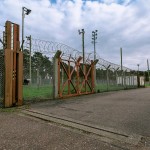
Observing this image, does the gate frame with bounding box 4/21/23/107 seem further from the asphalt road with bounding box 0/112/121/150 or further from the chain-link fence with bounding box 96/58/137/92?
the chain-link fence with bounding box 96/58/137/92

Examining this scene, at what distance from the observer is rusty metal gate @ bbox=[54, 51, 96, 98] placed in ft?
38.8

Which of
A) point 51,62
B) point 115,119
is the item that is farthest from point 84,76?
point 115,119

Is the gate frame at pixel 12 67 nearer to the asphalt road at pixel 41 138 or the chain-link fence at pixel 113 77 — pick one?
the asphalt road at pixel 41 138

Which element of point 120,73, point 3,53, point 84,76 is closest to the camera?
point 3,53

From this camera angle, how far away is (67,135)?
4746 mm

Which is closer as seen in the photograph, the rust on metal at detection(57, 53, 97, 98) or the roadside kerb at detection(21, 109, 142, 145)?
the roadside kerb at detection(21, 109, 142, 145)

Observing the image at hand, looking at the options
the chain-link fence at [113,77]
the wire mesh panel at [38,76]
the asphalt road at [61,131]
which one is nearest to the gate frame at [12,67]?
the asphalt road at [61,131]

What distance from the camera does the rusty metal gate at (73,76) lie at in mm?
11836

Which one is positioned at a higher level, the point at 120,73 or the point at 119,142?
the point at 120,73

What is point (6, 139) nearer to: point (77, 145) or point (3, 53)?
point (77, 145)

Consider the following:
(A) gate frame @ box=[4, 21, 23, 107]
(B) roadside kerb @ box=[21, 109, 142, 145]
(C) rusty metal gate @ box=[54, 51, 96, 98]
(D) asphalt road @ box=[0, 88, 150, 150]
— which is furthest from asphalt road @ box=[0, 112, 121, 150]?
(C) rusty metal gate @ box=[54, 51, 96, 98]

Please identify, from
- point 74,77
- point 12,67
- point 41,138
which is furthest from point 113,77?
point 41,138

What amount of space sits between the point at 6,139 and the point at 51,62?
25.3ft

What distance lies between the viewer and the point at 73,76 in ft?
44.5
